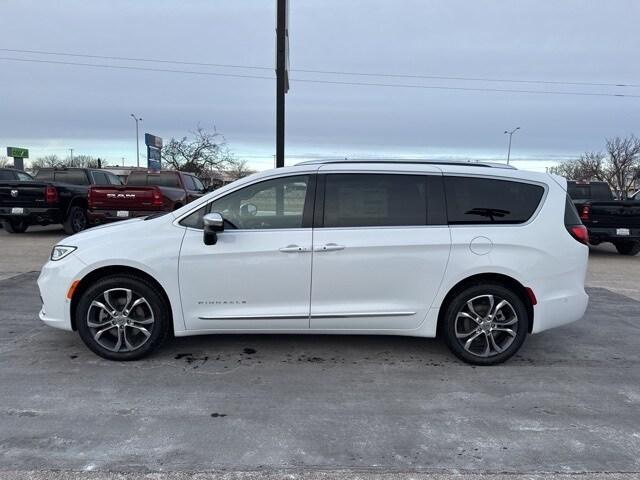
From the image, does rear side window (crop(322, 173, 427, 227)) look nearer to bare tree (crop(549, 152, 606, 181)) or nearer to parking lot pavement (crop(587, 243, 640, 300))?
parking lot pavement (crop(587, 243, 640, 300))

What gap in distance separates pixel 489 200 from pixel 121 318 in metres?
3.36

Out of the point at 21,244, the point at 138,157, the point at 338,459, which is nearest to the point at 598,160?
the point at 138,157

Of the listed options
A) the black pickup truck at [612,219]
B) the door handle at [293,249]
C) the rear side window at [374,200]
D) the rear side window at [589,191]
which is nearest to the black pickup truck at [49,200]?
the door handle at [293,249]

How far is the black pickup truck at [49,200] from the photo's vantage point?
41.1ft

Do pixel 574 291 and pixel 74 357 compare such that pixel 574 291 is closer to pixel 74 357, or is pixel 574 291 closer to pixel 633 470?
pixel 633 470

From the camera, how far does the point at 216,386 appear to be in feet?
13.1

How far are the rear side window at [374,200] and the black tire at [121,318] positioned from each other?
1629 millimetres

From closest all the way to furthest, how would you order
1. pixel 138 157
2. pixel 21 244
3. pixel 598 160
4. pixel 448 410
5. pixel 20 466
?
pixel 20 466 < pixel 448 410 < pixel 21 244 < pixel 598 160 < pixel 138 157

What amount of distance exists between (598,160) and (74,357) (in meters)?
57.3

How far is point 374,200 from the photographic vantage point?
444 cm

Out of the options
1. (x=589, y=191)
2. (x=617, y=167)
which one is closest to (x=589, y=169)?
(x=617, y=167)

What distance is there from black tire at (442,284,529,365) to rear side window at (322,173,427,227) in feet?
2.59

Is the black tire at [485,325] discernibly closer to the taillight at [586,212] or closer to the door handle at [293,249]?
the door handle at [293,249]

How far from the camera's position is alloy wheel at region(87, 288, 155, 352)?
14.2 ft
